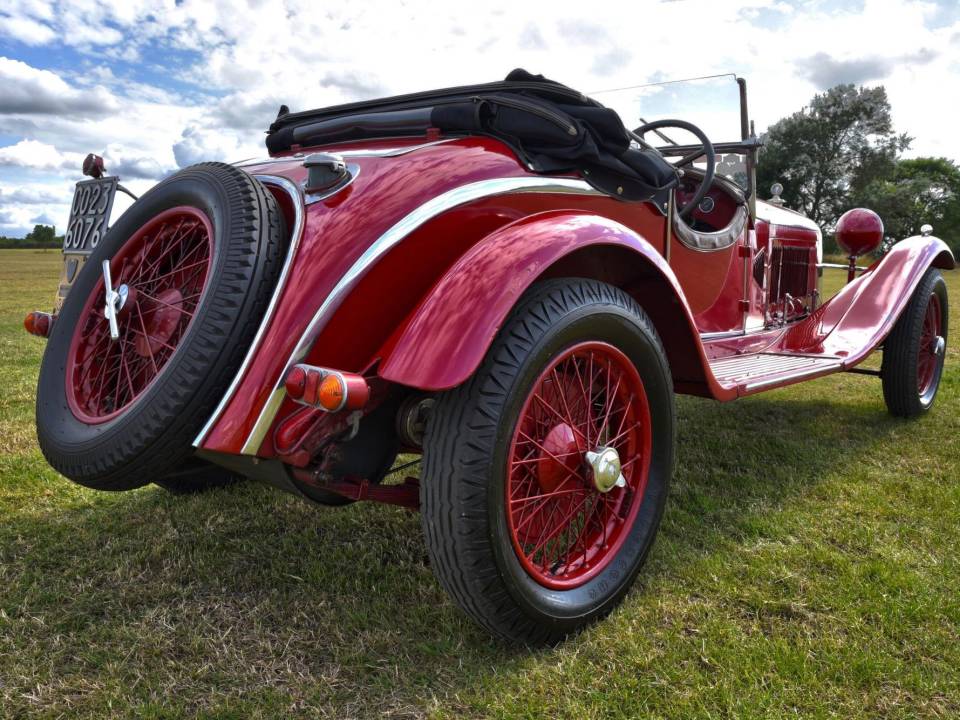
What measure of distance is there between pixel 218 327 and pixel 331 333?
28cm

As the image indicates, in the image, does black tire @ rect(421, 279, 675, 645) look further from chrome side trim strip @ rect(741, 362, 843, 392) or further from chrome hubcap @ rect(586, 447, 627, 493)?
chrome side trim strip @ rect(741, 362, 843, 392)

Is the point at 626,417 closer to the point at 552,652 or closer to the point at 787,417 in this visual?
the point at 552,652

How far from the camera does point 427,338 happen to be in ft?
5.85

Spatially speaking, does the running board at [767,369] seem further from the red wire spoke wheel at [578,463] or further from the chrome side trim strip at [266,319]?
the chrome side trim strip at [266,319]

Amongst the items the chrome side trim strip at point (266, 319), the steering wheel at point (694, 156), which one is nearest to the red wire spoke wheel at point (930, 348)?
the steering wheel at point (694, 156)

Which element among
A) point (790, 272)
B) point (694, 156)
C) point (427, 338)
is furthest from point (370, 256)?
point (790, 272)

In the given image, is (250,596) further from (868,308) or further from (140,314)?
(868,308)

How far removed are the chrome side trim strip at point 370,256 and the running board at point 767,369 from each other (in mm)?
1218

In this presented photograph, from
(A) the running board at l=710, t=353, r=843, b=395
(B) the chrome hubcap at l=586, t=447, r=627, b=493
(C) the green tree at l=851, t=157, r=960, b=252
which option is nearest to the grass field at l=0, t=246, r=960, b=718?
(B) the chrome hubcap at l=586, t=447, r=627, b=493

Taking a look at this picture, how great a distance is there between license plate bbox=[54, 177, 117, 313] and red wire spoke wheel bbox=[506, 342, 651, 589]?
1.79m

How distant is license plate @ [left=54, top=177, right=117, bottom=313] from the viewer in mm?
2686

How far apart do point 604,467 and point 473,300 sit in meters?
0.63

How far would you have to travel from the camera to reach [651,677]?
73.1 inches

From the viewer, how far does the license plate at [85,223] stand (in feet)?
8.81
